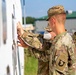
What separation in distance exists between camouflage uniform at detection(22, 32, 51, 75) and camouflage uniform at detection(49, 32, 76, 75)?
37cm

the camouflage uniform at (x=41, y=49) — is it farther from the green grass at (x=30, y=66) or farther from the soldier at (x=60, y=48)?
the green grass at (x=30, y=66)

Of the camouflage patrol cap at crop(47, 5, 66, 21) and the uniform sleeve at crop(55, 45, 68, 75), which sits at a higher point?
the camouflage patrol cap at crop(47, 5, 66, 21)

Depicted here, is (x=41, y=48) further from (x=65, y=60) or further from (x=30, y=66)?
(x=30, y=66)

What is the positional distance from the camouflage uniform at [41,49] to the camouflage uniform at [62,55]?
0.37 meters

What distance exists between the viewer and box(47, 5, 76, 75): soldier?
3.02 meters

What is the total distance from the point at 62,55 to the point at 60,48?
0.06 m

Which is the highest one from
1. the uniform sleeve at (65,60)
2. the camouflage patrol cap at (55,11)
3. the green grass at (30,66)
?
the camouflage patrol cap at (55,11)

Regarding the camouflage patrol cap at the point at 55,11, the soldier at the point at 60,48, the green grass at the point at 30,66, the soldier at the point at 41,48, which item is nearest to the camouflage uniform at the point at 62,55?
the soldier at the point at 60,48

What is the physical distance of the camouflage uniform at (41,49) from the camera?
11.3 ft

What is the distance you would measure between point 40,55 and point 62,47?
535mm

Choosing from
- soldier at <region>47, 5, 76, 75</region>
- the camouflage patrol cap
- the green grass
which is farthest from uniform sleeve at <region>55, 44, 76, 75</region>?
the green grass

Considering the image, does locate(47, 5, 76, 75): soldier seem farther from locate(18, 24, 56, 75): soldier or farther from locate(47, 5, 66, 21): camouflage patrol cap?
locate(18, 24, 56, 75): soldier

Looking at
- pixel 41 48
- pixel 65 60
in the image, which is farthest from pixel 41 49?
pixel 65 60

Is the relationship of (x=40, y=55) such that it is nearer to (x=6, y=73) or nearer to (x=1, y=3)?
(x=6, y=73)
